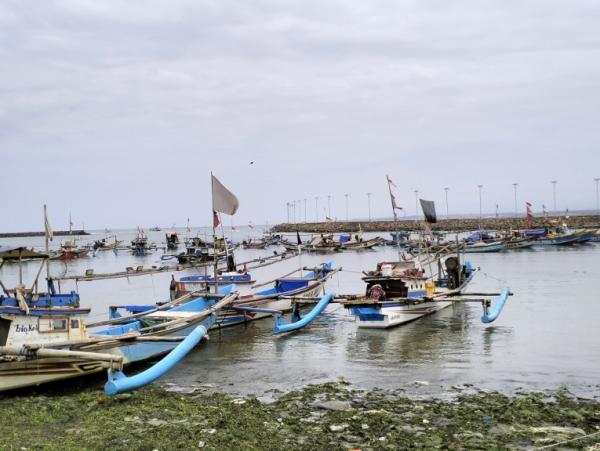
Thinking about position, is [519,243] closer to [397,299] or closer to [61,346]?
[397,299]

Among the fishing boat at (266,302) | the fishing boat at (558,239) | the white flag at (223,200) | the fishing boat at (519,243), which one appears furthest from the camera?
the fishing boat at (558,239)

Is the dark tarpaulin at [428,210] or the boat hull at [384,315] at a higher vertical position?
the dark tarpaulin at [428,210]

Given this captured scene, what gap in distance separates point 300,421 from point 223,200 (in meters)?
11.5

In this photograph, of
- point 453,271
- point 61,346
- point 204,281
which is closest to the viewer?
point 61,346

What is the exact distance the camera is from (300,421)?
38.2ft

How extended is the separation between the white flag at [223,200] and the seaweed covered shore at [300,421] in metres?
8.94

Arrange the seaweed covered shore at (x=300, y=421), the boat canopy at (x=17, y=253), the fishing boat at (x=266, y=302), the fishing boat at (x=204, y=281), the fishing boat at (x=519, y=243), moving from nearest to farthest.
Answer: the seaweed covered shore at (x=300, y=421) < the boat canopy at (x=17, y=253) < the fishing boat at (x=266, y=302) < the fishing boat at (x=204, y=281) < the fishing boat at (x=519, y=243)

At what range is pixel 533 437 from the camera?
10.6m

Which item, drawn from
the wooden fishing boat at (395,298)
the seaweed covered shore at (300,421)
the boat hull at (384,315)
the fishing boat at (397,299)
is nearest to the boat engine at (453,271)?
the fishing boat at (397,299)

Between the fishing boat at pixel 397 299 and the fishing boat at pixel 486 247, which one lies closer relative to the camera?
the fishing boat at pixel 397 299

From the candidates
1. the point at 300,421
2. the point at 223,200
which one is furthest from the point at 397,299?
the point at 300,421

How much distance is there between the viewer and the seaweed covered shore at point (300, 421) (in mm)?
10297

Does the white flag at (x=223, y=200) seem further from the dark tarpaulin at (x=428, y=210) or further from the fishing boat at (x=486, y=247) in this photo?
the fishing boat at (x=486, y=247)

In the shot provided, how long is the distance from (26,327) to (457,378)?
417 inches
